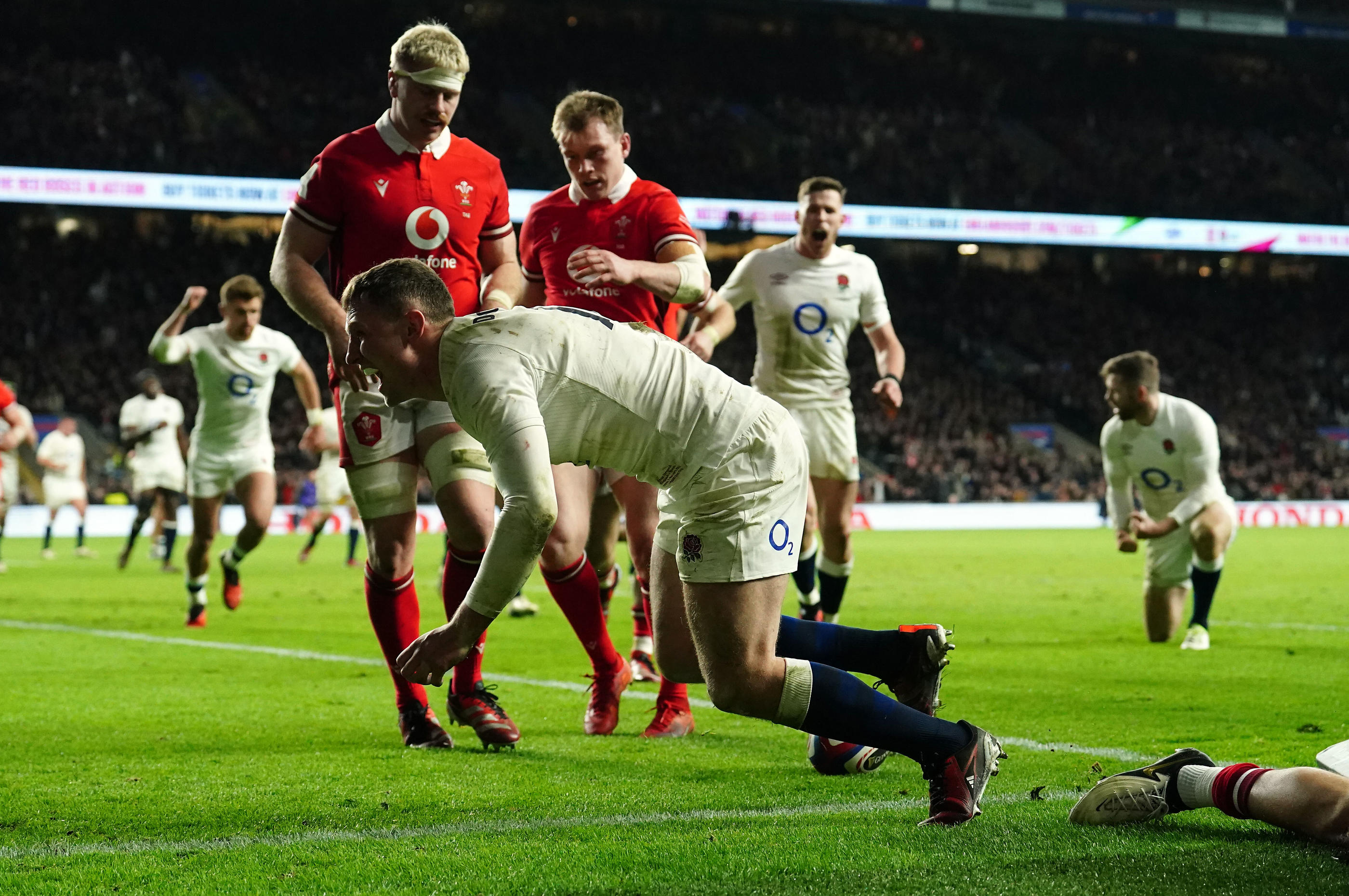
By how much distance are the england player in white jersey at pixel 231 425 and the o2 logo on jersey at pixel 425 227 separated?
4.62 meters

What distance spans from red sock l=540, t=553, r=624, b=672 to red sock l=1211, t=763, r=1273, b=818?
2.29 metres

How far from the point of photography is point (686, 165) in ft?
107

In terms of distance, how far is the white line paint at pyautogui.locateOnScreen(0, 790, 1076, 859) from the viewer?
3.23 meters

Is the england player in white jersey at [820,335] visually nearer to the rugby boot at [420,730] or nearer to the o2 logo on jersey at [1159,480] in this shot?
the o2 logo on jersey at [1159,480]

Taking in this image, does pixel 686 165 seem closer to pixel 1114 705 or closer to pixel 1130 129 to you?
pixel 1130 129

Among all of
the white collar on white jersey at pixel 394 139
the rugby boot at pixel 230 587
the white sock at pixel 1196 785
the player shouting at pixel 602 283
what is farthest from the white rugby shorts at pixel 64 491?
the white sock at pixel 1196 785

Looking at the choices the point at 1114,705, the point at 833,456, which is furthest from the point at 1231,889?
the point at 833,456

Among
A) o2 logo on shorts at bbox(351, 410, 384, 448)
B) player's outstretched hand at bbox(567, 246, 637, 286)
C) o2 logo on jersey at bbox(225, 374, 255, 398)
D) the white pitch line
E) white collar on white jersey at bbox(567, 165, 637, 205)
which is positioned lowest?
the white pitch line

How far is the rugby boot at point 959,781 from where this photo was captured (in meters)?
3.41

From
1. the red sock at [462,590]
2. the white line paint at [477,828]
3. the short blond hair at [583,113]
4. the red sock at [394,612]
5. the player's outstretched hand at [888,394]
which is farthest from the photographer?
the player's outstretched hand at [888,394]

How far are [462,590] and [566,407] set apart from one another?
183 cm

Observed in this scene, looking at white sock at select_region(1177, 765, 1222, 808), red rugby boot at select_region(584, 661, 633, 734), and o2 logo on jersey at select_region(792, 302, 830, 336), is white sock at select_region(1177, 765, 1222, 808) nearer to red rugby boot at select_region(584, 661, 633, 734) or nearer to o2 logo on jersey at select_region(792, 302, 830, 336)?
red rugby boot at select_region(584, 661, 633, 734)

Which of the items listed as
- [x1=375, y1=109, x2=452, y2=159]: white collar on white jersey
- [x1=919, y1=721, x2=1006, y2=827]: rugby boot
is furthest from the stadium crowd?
[x1=919, y1=721, x2=1006, y2=827]: rugby boot

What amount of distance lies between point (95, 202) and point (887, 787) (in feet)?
83.3
